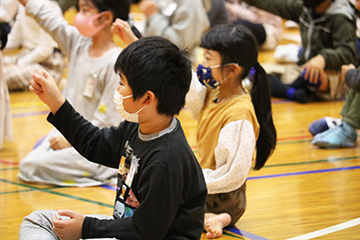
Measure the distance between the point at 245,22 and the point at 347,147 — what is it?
3.33m

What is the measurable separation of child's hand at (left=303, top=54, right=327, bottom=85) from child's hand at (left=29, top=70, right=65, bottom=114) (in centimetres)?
275

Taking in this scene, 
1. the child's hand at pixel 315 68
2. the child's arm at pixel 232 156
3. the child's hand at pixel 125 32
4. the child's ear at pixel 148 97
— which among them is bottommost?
the child's hand at pixel 315 68

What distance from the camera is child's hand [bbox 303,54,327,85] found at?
4.31 meters

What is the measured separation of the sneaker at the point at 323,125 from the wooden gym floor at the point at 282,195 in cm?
5

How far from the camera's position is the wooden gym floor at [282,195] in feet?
7.99

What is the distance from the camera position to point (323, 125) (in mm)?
3738

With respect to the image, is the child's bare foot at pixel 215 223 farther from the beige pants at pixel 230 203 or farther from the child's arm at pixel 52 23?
the child's arm at pixel 52 23

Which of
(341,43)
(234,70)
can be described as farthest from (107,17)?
(341,43)

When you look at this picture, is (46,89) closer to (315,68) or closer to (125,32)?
(125,32)

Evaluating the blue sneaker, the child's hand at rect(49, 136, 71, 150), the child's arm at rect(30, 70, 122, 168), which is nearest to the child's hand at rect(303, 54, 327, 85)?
the blue sneaker

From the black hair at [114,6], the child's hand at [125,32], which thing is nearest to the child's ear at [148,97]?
the child's hand at [125,32]

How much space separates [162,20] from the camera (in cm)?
525

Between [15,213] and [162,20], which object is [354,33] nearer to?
[162,20]

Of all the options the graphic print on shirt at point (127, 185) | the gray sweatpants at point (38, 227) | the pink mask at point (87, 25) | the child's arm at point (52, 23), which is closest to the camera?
the graphic print on shirt at point (127, 185)
